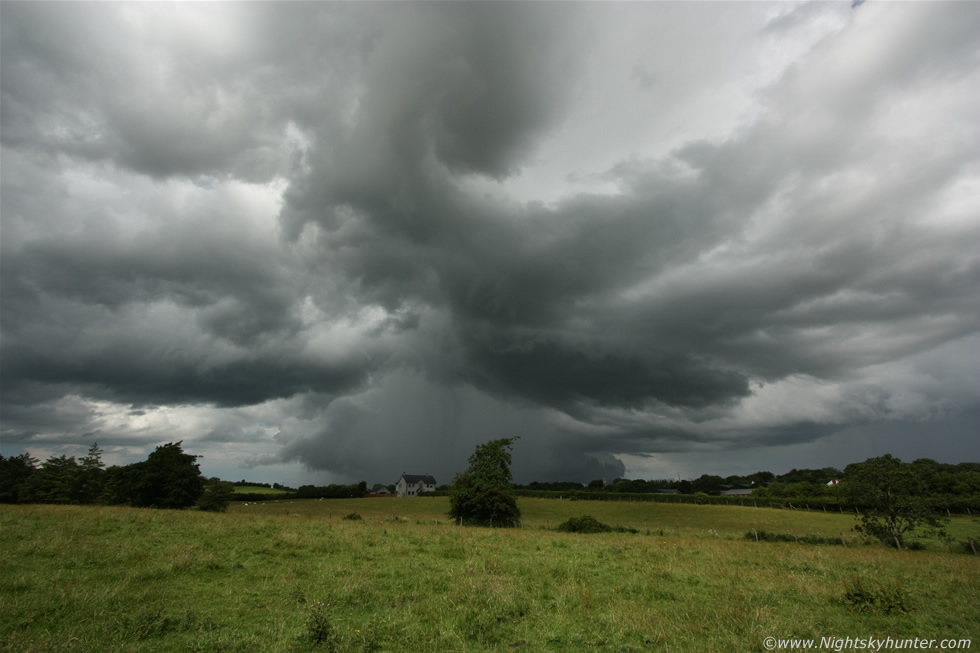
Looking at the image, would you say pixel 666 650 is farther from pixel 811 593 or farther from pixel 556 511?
pixel 556 511

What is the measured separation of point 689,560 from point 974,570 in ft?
→ 41.9

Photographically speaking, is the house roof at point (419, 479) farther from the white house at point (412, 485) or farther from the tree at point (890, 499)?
the tree at point (890, 499)

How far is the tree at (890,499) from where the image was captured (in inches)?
1353

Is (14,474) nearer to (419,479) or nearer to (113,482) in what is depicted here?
(113,482)

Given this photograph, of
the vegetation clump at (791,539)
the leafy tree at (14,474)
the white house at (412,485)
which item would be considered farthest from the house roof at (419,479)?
the vegetation clump at (791,539)

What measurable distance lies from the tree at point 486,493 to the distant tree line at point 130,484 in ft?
92.9

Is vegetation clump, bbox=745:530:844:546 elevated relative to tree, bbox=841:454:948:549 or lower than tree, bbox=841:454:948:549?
lower

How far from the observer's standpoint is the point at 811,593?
533 inches

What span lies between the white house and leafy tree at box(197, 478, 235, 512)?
10421 centimetres

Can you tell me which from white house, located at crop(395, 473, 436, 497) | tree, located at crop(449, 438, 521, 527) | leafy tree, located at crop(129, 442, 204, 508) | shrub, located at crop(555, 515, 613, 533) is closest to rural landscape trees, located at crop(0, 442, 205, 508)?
leafy tree, located at crop(129, 442, 204, 508)

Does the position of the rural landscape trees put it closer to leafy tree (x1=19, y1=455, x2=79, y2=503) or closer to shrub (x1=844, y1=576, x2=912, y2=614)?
leafy tree (x1=19, y1=455, x2=79, y2=503)

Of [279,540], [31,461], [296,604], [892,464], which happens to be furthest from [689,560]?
[31,461]

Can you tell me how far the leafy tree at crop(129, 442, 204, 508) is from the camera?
160 ft

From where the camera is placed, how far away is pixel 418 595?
12.5 m
